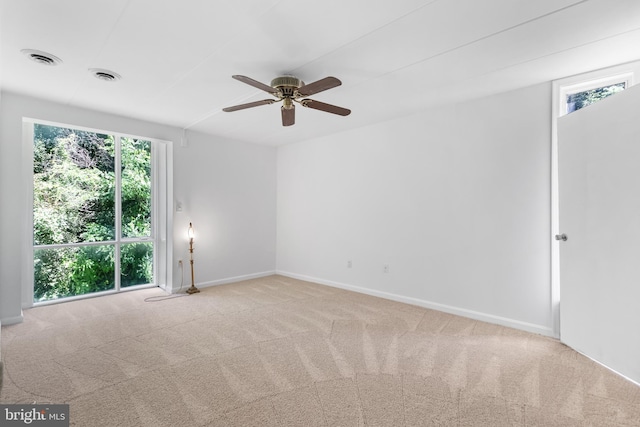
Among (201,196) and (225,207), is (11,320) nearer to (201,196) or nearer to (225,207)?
(201,196)

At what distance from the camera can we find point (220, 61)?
→ 260 centimetres

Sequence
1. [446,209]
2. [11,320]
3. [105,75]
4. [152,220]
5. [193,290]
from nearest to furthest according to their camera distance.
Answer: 1. [105,75]
2. [11,320]
3. [446,209]
4. [193,290]
5. [152,220]

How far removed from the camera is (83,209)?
165 inches

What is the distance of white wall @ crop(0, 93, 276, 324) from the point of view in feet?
10.8

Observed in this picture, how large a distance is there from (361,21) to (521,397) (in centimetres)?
270

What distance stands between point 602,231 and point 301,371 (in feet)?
8.61

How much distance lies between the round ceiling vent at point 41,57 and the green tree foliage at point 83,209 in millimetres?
1729

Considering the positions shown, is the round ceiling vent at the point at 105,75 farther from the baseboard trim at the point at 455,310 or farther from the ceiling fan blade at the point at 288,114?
the baseboard trim at the point at 455,310

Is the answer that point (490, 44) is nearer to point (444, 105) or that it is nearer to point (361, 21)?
point (361, 21)

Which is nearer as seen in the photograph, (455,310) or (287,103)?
(287,103)

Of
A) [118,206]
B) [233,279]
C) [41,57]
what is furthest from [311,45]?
[233,279]

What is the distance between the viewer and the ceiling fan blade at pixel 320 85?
2258 millimetres

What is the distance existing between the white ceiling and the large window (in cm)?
88

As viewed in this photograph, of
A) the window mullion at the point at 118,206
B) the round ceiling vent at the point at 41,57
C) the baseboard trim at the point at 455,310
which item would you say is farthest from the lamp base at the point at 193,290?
the round ceiling vent at the point at 41,57
